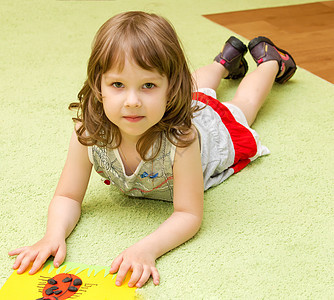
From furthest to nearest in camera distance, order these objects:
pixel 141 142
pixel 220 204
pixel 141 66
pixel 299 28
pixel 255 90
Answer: pixel 299 28, pixel 255 90, pixel 220 204, pixel 141 142, pixel 141 66

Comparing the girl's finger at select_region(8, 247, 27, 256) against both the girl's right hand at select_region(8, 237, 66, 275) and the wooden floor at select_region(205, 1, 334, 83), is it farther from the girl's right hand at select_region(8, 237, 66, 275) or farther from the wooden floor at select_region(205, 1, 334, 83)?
the wooden floor at select_region(205, 1, 334, 83)

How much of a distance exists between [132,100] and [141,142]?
0.14 metres

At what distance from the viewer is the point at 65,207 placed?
0.93 meters

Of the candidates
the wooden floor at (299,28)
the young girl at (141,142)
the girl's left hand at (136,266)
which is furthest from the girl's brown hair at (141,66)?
the wooden floor at (299,28)

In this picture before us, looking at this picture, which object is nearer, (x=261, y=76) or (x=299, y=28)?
(x=261, y=76)

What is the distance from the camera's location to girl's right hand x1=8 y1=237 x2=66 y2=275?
2.69 ft

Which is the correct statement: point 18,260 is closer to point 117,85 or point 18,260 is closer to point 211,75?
point 117,85

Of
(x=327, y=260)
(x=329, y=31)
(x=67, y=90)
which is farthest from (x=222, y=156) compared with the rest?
(x=329, y=31)

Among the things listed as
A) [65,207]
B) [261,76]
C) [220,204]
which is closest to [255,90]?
[261,76]

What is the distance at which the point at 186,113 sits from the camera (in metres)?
0.88

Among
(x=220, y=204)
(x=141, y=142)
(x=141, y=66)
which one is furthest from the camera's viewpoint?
(x=220, y=204)

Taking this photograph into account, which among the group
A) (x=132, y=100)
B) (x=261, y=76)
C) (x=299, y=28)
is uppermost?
(x=132, y=100)

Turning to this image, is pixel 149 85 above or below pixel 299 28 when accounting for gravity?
above

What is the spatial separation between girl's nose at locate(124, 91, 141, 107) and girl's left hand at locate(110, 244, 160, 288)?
0.79ft
